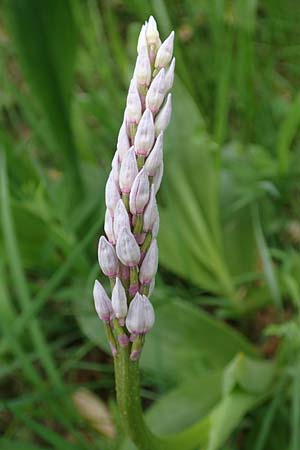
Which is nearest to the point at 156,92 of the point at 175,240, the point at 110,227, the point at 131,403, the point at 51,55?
the point at 110,227

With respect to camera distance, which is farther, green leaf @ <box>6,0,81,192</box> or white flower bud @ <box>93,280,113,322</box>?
green leaf @ <box>6,0,81,192</box>

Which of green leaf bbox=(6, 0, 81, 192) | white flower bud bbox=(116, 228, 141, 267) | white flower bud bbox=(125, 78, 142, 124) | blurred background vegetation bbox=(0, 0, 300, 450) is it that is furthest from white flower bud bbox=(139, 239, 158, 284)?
green leaf bbox=(6, 0, 81, 192)

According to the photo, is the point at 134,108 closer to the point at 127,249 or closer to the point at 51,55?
the point at 127,249

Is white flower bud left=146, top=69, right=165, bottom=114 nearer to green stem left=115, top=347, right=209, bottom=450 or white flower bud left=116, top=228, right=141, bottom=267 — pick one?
white flower bud left=116, top=228, right=141, bottom=267

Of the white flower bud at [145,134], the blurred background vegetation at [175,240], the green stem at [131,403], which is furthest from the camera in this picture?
the blurred background vegetation at [175,240]

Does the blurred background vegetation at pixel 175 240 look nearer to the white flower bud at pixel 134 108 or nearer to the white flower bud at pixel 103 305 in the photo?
the white flower bud at pixel 103 305

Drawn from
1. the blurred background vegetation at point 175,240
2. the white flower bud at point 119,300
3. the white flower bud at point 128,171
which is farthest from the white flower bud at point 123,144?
the blurred background vegetation at point 175,240
